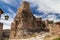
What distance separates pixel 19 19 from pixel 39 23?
765 centimetres

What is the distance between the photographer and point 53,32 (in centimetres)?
2777

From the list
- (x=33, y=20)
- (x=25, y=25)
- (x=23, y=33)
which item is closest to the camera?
(x=23, y=33)

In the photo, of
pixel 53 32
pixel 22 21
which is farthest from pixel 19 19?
pixel 53 32

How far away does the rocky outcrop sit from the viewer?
5017 cm

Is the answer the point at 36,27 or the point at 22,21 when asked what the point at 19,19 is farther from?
the point at 36,27

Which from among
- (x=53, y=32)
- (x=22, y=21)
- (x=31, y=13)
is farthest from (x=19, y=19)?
(x=53, y=32)

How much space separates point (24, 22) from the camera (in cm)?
5178

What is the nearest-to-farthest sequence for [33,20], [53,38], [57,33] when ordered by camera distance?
[53,38], [57,33], [33,20]

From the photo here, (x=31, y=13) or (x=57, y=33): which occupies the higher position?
(x=31, y=13)

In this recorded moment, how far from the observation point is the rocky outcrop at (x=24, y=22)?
5017 centimetres

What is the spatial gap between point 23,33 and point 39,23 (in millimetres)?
11958

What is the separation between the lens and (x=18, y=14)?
53688mm

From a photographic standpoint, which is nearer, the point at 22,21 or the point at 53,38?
the point at 53,38

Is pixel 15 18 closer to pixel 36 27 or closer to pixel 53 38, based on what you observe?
pixel 36 27
